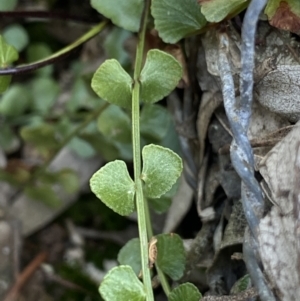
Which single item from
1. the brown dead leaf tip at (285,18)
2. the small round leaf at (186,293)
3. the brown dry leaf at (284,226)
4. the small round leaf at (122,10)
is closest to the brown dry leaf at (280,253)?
the brown dry leaf at (284,226)

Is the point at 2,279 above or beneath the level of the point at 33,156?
beneath

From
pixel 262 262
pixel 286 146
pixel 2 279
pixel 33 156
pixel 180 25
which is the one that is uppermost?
pixel 180 25

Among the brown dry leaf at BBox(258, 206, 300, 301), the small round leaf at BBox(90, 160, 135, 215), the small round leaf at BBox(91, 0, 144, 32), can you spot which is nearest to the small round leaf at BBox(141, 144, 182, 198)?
the small round leaf at BBox(90, 160, 135, 215)

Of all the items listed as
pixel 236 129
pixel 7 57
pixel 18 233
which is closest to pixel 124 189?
pixel 236 129

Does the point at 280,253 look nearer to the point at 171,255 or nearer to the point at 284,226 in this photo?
the point at 284,226

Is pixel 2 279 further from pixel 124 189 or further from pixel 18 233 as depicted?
pixel 124 189

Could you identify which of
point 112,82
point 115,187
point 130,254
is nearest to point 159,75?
point 112,82

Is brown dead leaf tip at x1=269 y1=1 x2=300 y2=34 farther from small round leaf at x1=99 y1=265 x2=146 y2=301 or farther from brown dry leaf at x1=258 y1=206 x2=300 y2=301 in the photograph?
small round leaf at x1=99 y1=265 x2=146 y2=301
